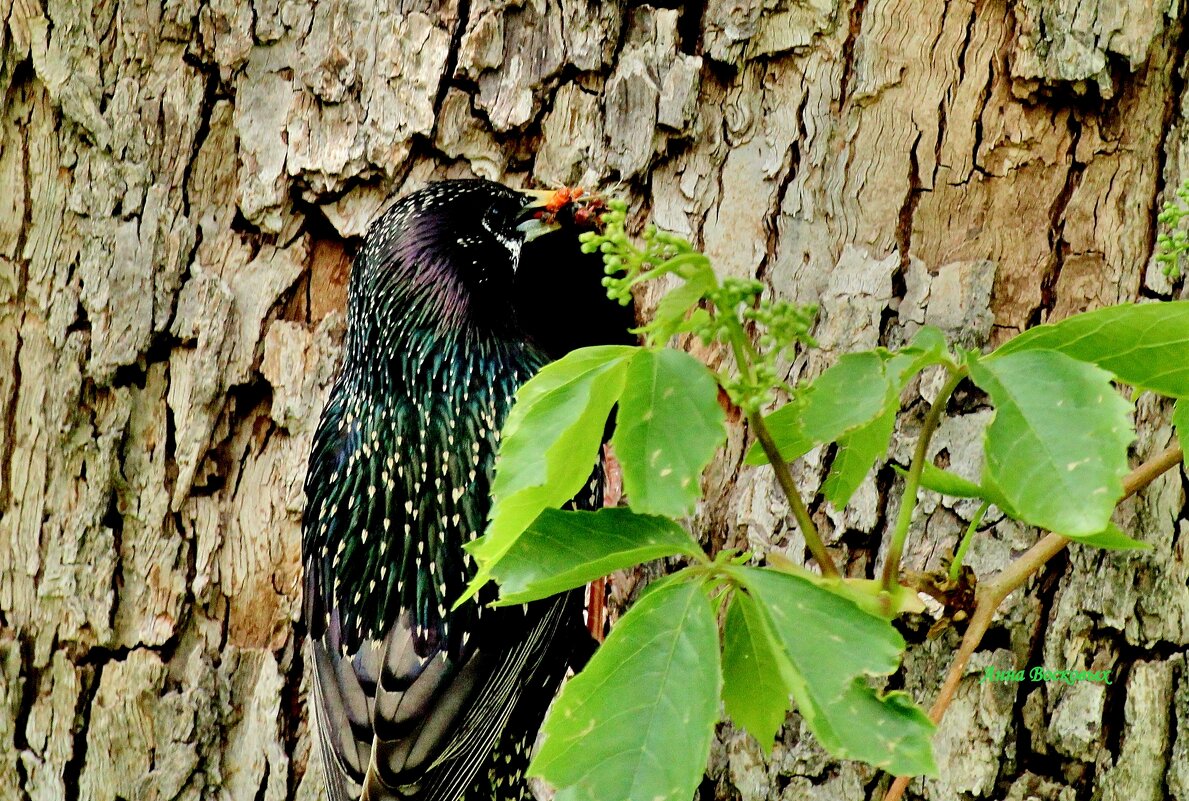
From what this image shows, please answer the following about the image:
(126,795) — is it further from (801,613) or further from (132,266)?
(801,613)

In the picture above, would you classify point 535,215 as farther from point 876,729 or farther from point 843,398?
point 876,729

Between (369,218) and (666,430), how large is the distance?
1392mm

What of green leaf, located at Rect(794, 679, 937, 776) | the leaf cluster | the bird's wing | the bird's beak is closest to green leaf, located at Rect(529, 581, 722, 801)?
the leaf cluster

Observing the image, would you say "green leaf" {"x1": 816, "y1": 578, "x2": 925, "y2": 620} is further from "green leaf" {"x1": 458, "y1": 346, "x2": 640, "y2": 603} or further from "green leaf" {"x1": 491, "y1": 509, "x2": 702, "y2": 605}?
"green leaf" {"x1": 458, "y1": 346, "x2": 640, "y2": 603}

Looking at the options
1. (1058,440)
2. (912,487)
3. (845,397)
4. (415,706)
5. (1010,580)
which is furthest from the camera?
(415,706)

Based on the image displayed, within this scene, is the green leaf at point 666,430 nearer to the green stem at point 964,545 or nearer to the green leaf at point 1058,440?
the green leaf at point 1058,440

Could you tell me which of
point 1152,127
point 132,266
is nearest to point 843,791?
point 1152,127

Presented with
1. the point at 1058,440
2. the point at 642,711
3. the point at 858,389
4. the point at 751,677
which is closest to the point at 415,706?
the point at 751,677

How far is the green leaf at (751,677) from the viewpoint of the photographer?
4.42 feet

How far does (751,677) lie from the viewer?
1382 mm

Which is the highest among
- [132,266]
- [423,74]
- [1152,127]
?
[423,74]

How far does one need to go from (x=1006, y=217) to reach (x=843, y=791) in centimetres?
114

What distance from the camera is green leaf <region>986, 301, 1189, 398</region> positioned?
118 cm

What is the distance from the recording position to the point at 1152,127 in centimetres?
208
